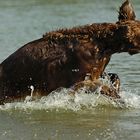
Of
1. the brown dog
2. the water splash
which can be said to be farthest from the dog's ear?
the water splash

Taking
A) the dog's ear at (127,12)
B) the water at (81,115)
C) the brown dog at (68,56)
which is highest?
the dog's ear at (127,12)

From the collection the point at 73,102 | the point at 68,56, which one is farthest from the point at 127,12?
the point at 73,102

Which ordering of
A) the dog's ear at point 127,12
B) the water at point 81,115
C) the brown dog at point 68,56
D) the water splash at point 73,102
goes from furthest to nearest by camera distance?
1. the water splash at point 73,102
2. the dog's ear at point 127,12
3. the brown dog at point 68,56
4. the water at point 81,115

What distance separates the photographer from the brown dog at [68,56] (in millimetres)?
9297

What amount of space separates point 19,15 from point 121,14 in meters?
16.7

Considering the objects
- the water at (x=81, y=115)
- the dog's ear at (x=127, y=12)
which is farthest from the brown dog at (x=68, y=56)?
the water at (x=81, y=115)

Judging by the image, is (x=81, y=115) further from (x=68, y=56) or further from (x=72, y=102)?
(x=68, y=56)

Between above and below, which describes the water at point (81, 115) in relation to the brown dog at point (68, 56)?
below

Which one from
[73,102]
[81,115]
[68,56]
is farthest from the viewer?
[73,102]

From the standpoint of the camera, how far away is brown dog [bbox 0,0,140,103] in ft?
30.5

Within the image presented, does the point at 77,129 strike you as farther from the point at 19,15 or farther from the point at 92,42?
the point at 19,15

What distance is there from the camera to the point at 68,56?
938 cm

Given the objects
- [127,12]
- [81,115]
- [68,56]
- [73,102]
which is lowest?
[81,115]

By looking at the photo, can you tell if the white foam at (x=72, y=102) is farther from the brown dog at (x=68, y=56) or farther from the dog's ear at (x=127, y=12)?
the dog's ear at (x=127, y=12)
